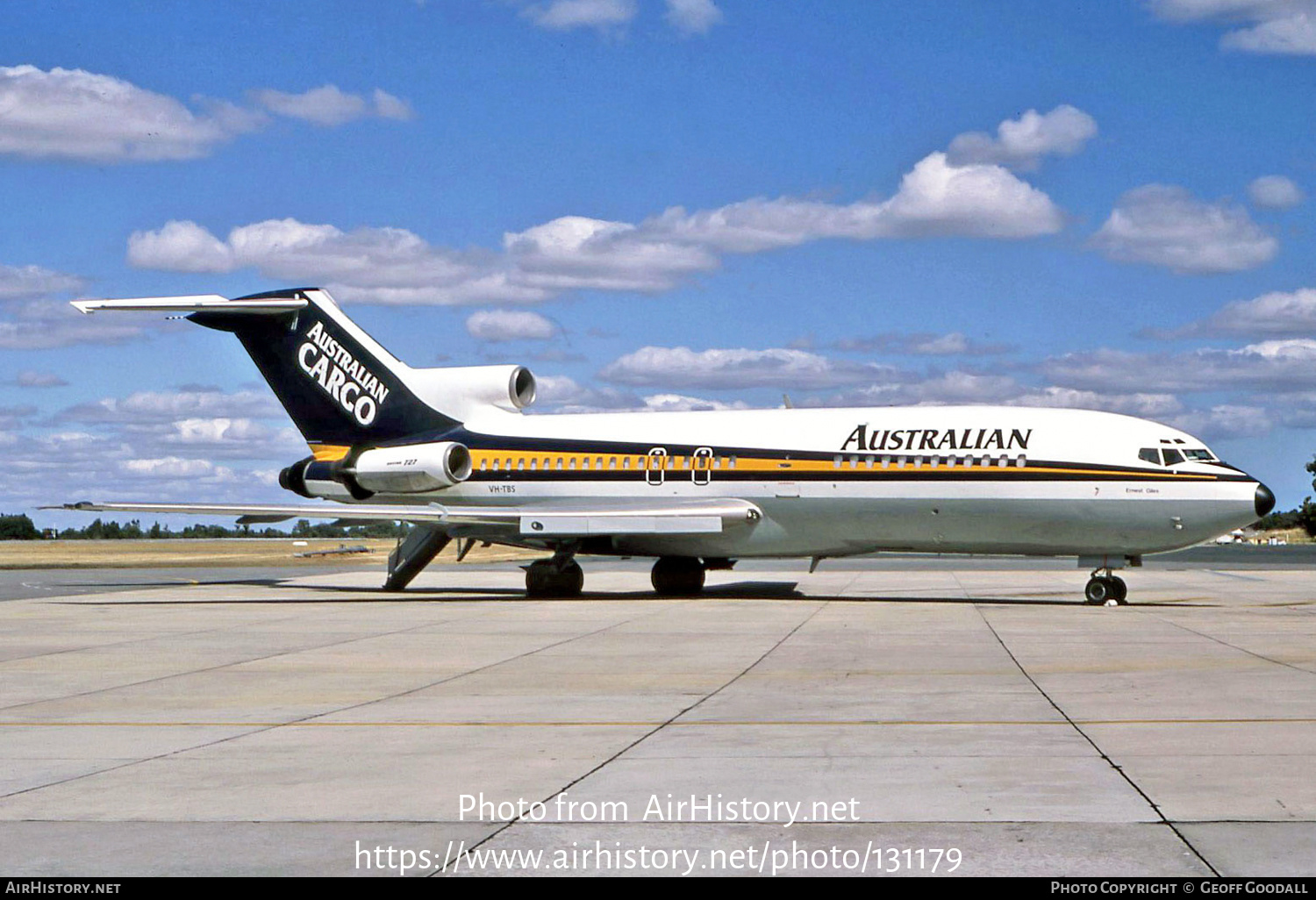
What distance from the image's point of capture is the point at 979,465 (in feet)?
92.8

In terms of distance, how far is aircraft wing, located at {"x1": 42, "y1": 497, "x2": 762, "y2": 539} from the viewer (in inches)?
1203

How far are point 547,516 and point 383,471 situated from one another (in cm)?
546

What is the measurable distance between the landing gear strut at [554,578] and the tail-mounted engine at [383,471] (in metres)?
3.35

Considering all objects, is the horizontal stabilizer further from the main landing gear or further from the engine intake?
the main landing gear

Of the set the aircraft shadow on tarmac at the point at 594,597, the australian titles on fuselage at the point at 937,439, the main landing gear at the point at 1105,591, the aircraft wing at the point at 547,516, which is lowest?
the aircraft shadow on tarmac at the point at 594,597

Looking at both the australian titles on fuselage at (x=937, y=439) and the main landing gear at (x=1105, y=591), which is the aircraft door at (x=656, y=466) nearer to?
the australian titles on fuselage at (x=937, y=439)

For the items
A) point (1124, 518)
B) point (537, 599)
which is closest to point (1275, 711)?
point (1124, 518)

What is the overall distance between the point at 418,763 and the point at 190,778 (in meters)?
1.52

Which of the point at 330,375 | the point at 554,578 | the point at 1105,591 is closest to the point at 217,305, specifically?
the point at 330,375

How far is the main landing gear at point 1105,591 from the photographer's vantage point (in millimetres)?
27859

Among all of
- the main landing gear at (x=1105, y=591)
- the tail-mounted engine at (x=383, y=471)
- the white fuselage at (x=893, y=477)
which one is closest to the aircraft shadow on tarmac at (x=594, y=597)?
the main landing gear at (x=1105, y=591)

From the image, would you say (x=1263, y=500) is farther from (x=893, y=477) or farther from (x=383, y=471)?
(x=383, y=471)
